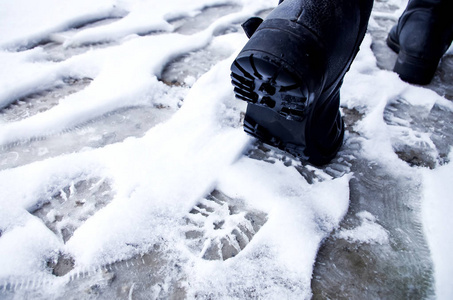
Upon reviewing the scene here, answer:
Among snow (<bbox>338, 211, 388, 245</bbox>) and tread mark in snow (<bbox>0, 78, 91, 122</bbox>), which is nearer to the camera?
snow (<bbox>338, 211, 388, 245</bbox>)

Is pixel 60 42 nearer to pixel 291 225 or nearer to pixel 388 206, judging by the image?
pixel 291 225

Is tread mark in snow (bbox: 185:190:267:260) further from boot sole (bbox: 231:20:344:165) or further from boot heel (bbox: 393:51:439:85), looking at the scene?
boot heel (bbox: 393:51:439:85)

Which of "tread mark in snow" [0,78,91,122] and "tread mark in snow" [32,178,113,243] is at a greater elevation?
"tread mark in snow" [0,78,91,122]

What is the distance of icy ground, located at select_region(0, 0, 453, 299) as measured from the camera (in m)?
0.68

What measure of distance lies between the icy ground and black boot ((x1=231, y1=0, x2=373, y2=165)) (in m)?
0.12

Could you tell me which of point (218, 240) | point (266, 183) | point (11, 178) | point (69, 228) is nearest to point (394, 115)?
point (266, 183)

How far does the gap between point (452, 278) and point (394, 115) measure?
1.98ft

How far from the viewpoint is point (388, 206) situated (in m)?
0.85

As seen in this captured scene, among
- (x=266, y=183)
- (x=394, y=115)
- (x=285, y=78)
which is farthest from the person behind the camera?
(x=394, y=115)

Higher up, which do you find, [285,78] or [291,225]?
[285,78]

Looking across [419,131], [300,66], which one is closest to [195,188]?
[300,66]

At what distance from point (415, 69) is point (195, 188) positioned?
99 cm

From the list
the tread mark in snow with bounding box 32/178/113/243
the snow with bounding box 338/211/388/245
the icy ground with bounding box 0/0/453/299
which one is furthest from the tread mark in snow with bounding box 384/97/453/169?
the tread mark in snow with bounding box 32/178/113/243

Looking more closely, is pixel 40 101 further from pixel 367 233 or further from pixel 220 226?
pixel 367 233
